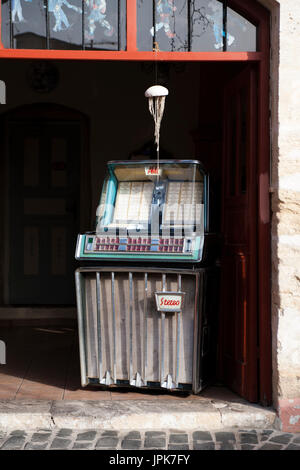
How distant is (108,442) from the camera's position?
12.7ft

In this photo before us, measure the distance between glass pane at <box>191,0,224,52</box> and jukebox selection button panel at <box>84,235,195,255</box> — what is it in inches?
54.7

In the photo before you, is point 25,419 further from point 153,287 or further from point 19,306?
point 19,306

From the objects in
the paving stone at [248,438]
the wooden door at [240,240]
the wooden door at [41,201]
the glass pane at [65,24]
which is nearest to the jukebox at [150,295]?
the wooden door at [240,240]

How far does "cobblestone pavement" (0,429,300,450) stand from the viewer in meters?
3.77

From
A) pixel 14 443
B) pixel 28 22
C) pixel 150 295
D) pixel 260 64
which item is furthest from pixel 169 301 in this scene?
pixel 28 22

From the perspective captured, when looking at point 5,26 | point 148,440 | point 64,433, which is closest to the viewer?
point 148,440

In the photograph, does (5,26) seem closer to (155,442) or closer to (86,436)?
(86,436)

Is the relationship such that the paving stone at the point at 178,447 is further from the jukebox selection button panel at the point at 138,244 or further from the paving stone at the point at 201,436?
the jukebox selection button panel at the point at 138,244

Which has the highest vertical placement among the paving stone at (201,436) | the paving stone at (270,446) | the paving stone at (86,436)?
the paving stone at (86,436)

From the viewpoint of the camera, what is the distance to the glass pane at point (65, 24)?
4230mm

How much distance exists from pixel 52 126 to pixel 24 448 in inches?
199

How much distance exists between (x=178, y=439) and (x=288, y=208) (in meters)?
1.70

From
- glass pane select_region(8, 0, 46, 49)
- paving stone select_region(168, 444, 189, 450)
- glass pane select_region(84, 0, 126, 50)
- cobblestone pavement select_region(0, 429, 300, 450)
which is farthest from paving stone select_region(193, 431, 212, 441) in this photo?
glass pane select_region(8, 0, 46, 49)
